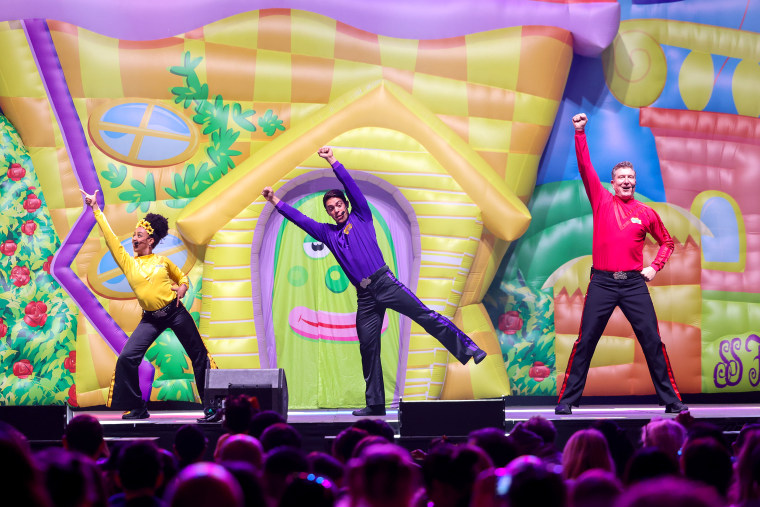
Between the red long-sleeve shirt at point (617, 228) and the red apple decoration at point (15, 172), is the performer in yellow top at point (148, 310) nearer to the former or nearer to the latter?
the red apple decoration at point (15, 172)

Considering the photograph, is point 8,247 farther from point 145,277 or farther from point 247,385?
point 247,385

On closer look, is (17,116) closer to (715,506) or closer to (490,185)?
(490,185)

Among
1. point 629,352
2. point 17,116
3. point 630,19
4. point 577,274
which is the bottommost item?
point 629,352

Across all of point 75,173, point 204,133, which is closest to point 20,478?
point 204,133

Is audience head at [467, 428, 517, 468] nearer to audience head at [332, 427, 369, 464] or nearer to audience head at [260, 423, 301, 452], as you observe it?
audience head at [332, 427, 369, 464]

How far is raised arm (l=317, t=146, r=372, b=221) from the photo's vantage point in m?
5.31

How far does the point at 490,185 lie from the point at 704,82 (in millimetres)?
2284

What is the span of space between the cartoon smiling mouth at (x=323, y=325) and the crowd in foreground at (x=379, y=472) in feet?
10.5

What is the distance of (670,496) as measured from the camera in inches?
47.6

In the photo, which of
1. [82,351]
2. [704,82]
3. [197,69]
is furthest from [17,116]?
[704,82]

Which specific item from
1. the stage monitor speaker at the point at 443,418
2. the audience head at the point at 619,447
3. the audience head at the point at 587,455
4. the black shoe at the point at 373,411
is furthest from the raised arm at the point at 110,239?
the audience head at the point at 587,455

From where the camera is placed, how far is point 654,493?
1.22 meters

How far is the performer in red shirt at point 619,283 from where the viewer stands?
16.6 feet

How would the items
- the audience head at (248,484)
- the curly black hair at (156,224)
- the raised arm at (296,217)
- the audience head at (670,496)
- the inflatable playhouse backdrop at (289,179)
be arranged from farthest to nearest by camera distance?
the inflatable playhouse backdrop at (289,179), the curly black hair at (156,224), the raised arm at (296,217), the audience head at (248,484), the audience head at (670,496)
